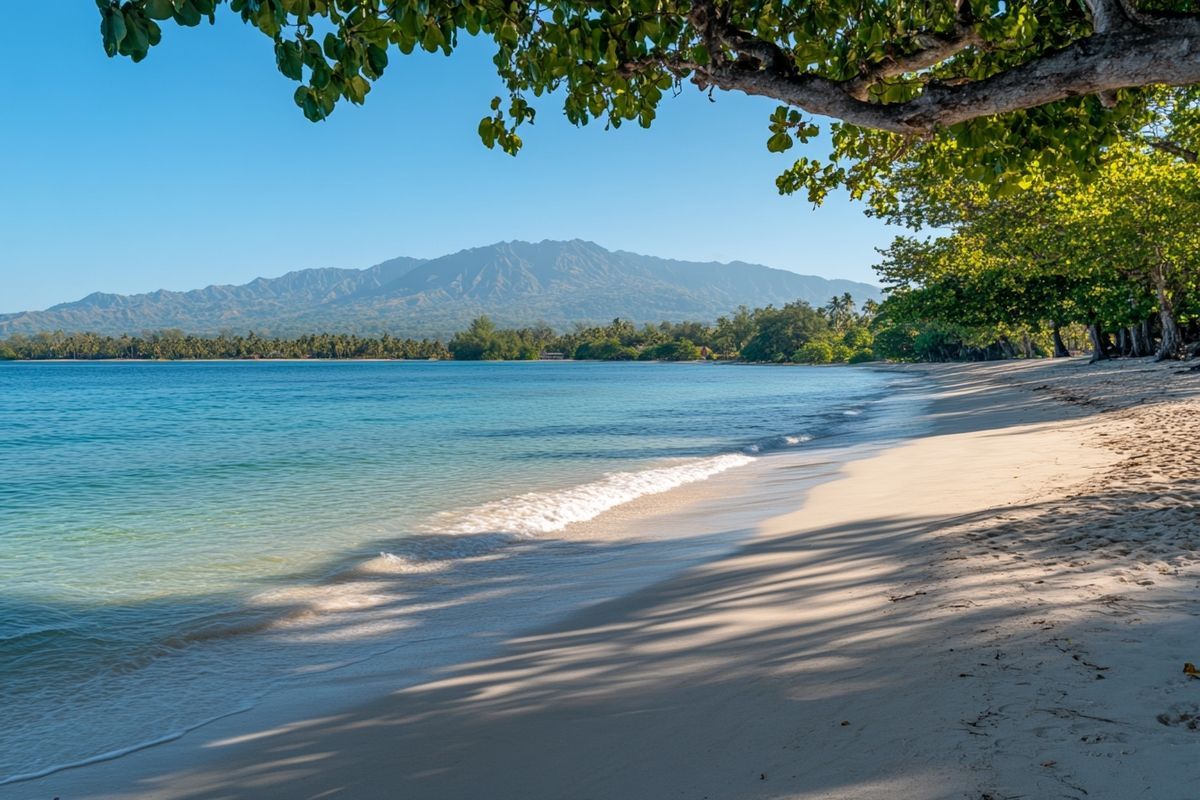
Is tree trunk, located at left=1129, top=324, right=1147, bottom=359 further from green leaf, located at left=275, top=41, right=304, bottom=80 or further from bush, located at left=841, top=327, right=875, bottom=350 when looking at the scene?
bush, located at left=841, top=327, right=875, bottom=350

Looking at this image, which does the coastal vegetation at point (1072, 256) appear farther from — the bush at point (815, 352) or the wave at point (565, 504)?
the bush at point (815, 352)

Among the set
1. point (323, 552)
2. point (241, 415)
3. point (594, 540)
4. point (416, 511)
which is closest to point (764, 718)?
point (594, 540)

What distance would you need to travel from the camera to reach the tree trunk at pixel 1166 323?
30594mm

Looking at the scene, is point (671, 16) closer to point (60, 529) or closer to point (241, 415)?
point (60, 529)

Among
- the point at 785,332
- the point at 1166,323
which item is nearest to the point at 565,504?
the point at 1166,323

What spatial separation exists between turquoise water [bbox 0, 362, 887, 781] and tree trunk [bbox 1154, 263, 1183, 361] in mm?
13890

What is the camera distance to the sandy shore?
3.03 meters

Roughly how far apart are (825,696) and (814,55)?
198 inches

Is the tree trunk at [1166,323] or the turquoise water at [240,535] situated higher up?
the tree trunk at [1166,323]

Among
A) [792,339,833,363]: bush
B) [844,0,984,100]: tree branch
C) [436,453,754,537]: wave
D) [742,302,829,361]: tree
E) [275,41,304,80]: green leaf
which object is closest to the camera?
[275,41,304,80]: green leaf

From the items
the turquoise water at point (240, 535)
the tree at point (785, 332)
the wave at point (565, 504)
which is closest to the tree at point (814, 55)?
the turquoise water at point (240, 535)

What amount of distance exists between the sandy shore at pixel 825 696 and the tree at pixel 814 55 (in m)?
3.16

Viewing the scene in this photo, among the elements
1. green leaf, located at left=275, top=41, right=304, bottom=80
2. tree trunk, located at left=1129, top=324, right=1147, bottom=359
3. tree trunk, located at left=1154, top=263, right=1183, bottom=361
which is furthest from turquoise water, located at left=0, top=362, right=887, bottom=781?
tree trunk, located at left=1129, top=324, right=1147, bottom=359

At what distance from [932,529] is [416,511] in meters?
8.31
